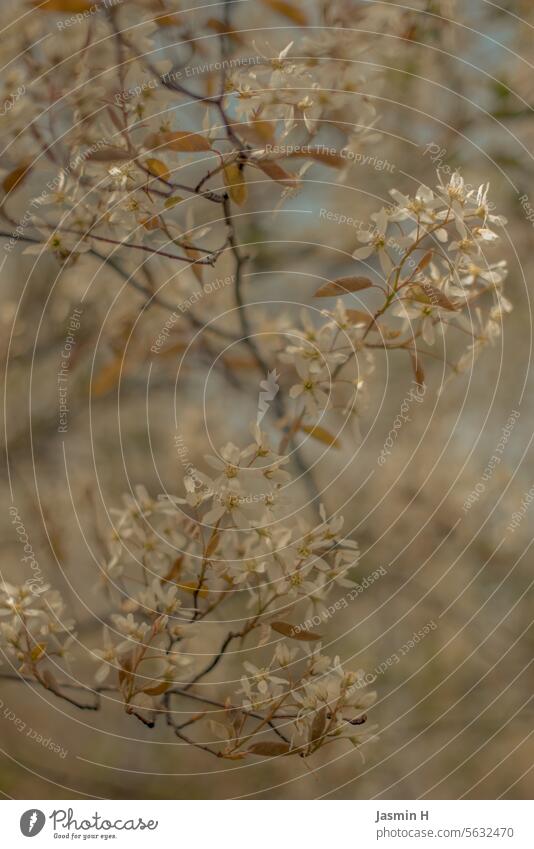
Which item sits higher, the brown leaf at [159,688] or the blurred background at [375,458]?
the blurred background at [375,458]

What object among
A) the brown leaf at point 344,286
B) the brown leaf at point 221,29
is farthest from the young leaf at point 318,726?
the brown leaf at point 221,29

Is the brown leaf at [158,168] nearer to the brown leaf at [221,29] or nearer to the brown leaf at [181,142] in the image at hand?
the brown leaf at [181,142]

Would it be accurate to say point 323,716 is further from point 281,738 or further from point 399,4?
point 399,4

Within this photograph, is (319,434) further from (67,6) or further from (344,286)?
(67,6)

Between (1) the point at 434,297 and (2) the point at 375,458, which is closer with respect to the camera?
(1) the point at 434,297

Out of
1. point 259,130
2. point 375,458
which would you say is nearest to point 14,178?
point 259,130

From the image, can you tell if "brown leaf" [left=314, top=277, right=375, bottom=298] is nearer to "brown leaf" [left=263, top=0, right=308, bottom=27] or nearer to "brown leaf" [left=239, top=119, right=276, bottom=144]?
"brown leaf" [left=239, top=119, right=276, bottom=144]
